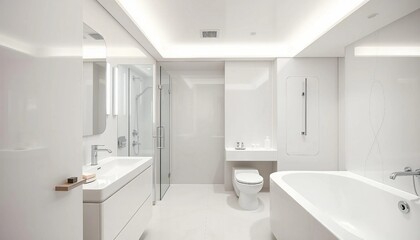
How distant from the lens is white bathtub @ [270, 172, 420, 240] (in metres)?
1.36

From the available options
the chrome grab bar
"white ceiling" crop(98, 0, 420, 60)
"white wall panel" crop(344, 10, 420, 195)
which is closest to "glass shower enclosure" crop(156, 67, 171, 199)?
"white ceiling" crop(98, 0, 420, 60)

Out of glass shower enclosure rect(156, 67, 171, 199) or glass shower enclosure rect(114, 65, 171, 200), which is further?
glass shower enclosure rect(156, 67, 171, 199)

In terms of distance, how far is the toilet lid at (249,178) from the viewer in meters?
2.73

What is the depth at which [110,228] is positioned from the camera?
1.28 m

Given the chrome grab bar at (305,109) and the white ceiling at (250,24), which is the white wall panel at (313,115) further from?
the white ceiling at (250,24)

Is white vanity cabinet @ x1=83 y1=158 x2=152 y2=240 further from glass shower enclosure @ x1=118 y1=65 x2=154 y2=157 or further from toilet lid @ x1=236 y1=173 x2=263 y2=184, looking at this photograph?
toilet lid @ x1=236 y1=173 x2=263 y2=184

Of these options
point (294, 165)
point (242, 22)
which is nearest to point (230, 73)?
point (242, 22)

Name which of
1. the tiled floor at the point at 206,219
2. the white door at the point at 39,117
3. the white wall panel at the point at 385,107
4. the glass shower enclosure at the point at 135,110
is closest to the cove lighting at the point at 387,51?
the white wall panel at the point at 385,107

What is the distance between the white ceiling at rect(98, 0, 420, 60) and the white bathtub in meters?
1.63

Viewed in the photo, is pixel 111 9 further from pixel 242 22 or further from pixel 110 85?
pixel 242 22

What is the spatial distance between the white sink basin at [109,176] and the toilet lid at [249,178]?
135cm

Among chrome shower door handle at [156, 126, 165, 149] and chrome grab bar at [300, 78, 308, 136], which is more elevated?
chrome grab bar at [300, 78, 308, 136]

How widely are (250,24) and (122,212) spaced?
2.46m

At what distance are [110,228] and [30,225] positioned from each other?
639mm
